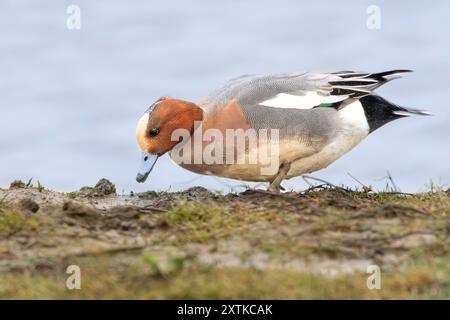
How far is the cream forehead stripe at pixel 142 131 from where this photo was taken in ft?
23.5

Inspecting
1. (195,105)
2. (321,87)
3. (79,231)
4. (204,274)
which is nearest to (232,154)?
(195,105)

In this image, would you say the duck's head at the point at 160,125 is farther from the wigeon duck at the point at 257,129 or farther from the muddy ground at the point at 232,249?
the muddy ground at the point at 232,249

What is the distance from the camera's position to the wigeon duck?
283 inches

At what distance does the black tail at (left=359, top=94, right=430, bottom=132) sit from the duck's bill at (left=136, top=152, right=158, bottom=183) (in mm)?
2071

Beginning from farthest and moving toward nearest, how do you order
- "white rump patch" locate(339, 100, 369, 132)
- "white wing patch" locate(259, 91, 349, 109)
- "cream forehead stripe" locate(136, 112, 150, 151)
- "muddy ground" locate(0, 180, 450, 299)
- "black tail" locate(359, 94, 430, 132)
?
"black tail" locate(359, 94, 430, 132) < "white rump patch" locate(339, 100, 369, 132) < "white wing patch" locate(259, 91, 349, 109) < "cream forehead stripe" locate(136, 112, 150, 151) < "muddy ground" locate(0, 180, 450, 299)

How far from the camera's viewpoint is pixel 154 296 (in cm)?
452

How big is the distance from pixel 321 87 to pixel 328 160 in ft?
2.15

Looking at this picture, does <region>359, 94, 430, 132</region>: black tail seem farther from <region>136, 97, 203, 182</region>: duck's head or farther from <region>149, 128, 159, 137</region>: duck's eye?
<region>149, 128, 159, 137</region>: duck's eye

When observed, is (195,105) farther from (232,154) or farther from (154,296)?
(154,296)
